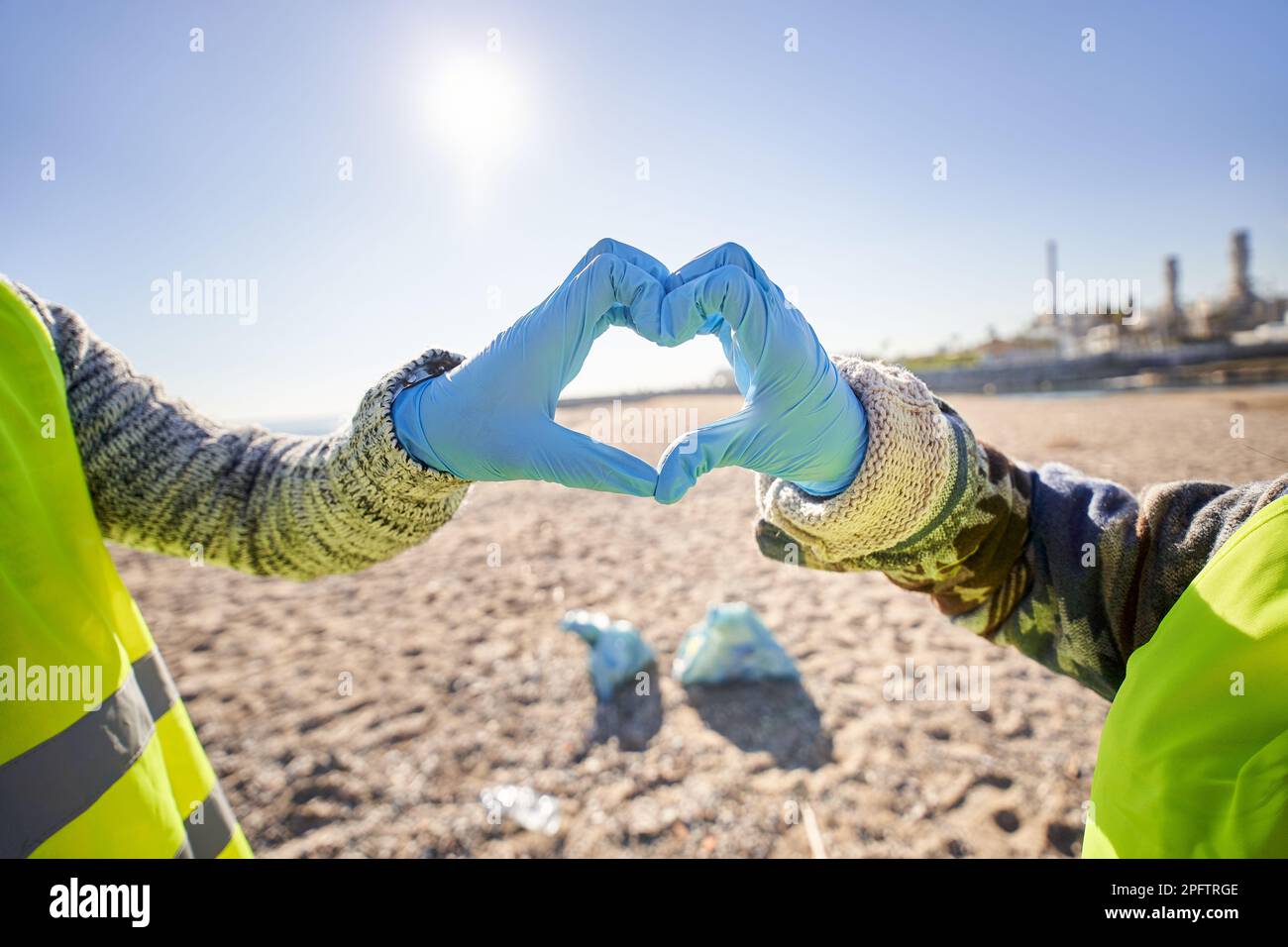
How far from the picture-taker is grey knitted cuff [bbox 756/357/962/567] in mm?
1076

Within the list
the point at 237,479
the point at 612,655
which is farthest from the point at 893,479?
the point at 612,655

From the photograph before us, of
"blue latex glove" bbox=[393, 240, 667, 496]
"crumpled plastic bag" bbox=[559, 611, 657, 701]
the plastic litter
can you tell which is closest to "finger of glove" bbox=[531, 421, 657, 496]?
"blue latex glove" bbox=[393, 240, 667, 496]

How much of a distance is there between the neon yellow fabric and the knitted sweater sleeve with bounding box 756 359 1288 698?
0.20 m

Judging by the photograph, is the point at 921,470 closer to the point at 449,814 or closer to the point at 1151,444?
the point at 449,814

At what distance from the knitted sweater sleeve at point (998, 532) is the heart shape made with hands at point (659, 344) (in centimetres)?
7

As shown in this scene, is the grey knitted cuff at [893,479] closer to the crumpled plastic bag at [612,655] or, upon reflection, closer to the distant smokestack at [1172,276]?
the crumpled plastic bag at [612,655]

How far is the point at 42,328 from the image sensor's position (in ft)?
3.15

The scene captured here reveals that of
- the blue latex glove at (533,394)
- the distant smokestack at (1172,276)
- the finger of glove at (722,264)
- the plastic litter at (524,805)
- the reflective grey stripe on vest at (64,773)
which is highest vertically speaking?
the distant smokestack at (1172,276)

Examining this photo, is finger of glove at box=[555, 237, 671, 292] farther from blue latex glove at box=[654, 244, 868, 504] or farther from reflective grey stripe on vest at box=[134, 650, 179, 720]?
reflective grey stripe on vest at box=[134, 650, 179, 720]

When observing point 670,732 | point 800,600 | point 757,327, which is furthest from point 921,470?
point 800,600

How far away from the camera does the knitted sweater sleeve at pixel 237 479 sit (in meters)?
1.14

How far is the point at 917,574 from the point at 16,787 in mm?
1424

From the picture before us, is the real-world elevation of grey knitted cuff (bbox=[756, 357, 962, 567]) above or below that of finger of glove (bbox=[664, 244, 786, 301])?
below

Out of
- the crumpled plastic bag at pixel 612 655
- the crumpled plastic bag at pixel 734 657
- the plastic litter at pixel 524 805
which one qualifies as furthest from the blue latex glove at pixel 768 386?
the crumpled plastic bag at pixel 612 655
